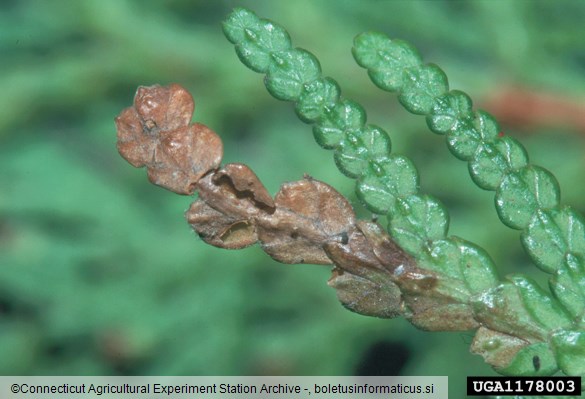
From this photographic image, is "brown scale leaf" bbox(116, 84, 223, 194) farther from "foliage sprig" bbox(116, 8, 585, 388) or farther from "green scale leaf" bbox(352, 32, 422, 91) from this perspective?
"green scale leaf" bbox(352, 32, 422, 91)

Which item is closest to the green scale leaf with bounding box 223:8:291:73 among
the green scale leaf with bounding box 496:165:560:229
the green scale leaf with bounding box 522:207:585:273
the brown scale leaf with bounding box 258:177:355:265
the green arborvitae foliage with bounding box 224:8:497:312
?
the green arborvitae foliage with bounding box 224:8:497:312

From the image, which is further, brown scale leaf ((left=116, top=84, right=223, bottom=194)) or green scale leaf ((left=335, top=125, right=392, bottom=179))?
green scale leaf ((left=335, top=125, right=392, bottom=179))

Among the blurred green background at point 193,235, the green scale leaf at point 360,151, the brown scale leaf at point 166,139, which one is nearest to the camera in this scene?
the brown scale leaf at point 166,139

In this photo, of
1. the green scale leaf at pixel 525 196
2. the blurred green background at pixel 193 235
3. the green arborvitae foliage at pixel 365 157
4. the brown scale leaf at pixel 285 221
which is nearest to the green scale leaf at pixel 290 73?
the green arborvitae foliage at pixel 365 157

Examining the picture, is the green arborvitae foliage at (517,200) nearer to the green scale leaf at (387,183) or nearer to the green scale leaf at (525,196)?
the green scale leaf at (525,196)

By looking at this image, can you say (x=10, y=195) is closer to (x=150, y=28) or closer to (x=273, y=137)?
(x=150, y=28)

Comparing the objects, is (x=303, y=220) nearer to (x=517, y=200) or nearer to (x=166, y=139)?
(x=166, y=139)

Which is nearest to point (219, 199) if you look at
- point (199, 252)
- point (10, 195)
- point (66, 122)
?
point (199, 252)
